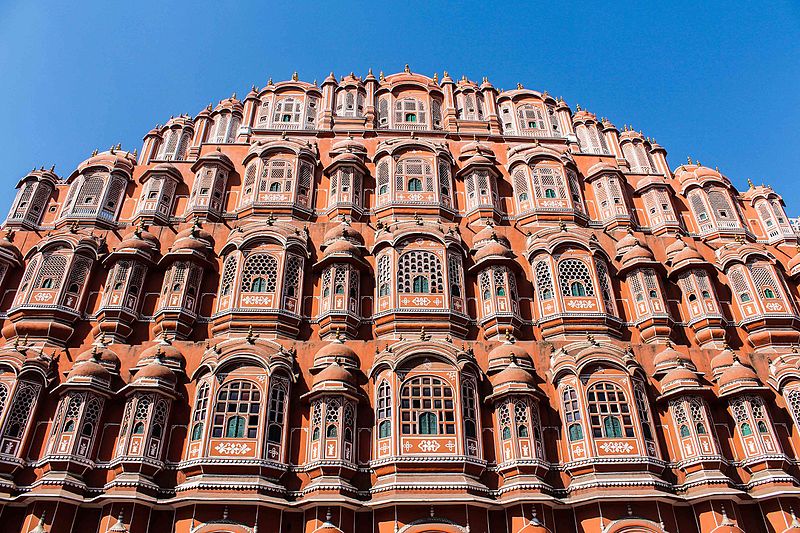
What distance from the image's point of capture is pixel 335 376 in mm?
21766

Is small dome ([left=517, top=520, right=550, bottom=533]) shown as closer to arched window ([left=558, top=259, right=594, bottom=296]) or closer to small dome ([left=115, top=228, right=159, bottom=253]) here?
arched window ([left=558, top=259, right=594, bottom=296])

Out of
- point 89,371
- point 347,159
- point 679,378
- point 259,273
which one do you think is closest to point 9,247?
point 89,371

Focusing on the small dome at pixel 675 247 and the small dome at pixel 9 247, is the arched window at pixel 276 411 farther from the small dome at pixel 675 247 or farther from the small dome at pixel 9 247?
the small dome at pixel 675 247

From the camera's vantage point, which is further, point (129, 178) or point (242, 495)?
point (129, 178)

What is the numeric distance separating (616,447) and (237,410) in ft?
42.1

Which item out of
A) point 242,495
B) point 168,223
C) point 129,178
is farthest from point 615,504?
point 129,178

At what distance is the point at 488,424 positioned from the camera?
22.3m

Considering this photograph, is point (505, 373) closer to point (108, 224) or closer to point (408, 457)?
point (408, 457)

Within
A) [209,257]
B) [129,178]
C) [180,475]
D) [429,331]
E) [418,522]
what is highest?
[129,178]

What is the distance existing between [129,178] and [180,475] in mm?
16481

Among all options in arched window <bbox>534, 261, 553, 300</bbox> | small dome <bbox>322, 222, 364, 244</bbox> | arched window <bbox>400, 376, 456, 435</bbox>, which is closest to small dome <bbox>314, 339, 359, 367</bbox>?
arched window <bbox>400, 376, 456, 435</bbox>

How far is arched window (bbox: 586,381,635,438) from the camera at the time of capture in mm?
21594

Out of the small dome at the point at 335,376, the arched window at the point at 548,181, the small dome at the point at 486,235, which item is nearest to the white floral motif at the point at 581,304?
the small dome at the point at 486,235

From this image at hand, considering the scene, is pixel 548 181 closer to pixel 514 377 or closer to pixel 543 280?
pixel 543 280
